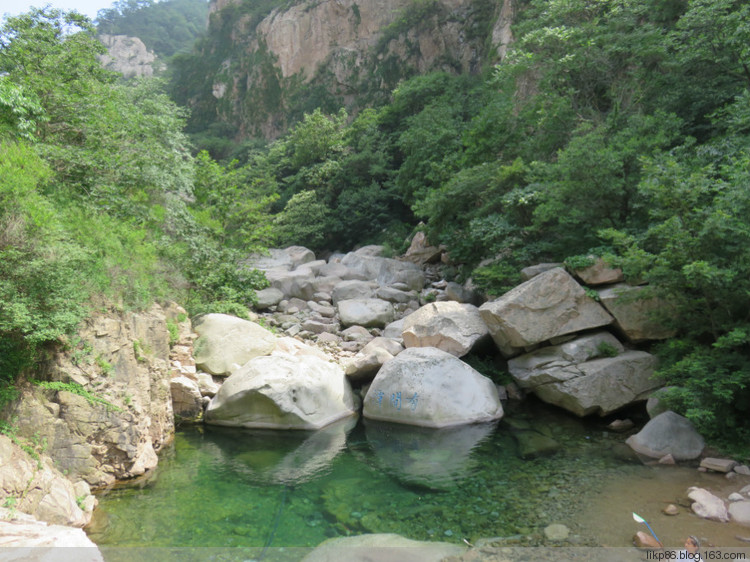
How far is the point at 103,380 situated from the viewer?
22.2 feet

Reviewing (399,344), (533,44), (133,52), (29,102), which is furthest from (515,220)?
(133,52)

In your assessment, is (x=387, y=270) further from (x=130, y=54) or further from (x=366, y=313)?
(x=130, y=54)

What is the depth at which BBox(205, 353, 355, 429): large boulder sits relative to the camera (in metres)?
9.04

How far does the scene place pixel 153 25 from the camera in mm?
66188

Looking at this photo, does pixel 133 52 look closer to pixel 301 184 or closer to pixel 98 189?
pixel 301 184

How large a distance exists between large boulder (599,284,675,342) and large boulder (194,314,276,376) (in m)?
6.85

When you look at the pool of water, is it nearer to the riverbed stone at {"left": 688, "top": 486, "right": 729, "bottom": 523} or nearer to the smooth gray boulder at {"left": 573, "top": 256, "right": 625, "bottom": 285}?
the riverbed stone at {"left": 688, "top": 486, "right": 729, "bottom": 523}

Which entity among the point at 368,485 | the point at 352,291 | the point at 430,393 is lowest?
the point at 368,485

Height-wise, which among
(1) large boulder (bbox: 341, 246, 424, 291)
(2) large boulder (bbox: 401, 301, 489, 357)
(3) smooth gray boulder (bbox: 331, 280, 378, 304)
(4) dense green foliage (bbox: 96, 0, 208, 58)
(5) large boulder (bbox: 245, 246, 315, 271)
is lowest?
(2) large boulder (bbox: 401, 301, 489, 357)

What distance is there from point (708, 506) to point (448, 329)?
588cm

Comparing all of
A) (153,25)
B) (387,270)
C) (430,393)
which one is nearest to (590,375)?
(430,393)

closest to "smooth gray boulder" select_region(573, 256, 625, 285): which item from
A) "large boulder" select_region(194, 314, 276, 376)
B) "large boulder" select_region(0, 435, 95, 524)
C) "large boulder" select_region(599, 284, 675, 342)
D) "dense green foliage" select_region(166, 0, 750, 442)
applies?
"large boulder" select_region(599, 284, 675, 342)

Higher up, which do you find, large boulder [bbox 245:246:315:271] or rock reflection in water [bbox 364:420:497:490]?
large boulder [bbox 245:246:315:271]

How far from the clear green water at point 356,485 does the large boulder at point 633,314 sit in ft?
5.90
